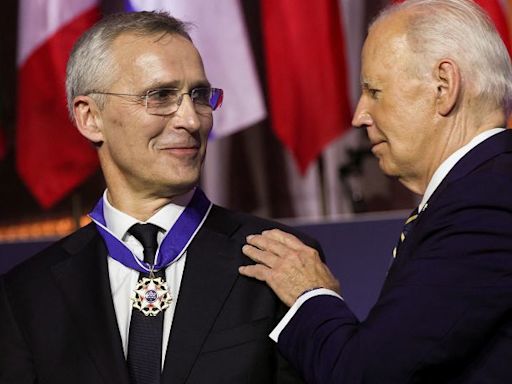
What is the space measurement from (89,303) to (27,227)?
3310 millimetres

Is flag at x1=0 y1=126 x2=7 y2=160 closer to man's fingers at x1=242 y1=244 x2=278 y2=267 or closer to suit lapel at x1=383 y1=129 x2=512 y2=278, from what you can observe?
man's fingers at x1=242 y1=244 x2=278 y2=267

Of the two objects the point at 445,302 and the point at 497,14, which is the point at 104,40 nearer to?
the point at 445,302

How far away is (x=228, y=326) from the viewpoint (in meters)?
1.98

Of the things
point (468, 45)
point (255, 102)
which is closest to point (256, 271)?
point (468, 45)

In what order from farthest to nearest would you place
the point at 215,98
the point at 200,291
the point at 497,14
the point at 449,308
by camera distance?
the point at 497,14
the point at 215,98
the point at 200,291
the point at 449,308

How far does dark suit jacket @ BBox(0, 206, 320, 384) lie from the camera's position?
Result: 1938mm

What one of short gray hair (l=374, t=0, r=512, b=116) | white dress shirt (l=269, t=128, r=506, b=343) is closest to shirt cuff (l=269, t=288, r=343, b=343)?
white dress shirt (l=269, t=128, r=506, b=343)

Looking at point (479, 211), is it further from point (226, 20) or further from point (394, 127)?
point (226, 20)

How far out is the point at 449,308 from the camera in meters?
1.68

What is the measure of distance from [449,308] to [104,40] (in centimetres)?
91

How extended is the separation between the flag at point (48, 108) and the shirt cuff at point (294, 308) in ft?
8.92

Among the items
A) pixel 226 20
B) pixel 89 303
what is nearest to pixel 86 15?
pixel 226 20

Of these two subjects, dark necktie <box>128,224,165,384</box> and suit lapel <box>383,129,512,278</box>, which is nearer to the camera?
suit lapel <box>383,129,512,278</box>

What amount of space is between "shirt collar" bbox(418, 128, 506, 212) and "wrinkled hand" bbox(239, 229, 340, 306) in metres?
0.26
